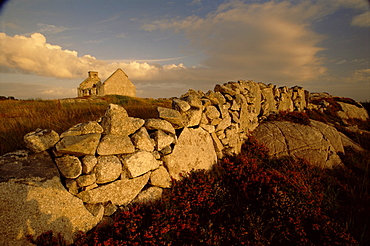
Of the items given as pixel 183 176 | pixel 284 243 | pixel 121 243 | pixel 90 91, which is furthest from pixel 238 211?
pixel 90 91

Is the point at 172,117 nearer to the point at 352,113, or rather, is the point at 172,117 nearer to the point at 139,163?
the point at 139,163

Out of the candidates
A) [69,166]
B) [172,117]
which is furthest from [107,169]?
[172,117]

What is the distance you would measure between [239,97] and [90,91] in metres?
31.6

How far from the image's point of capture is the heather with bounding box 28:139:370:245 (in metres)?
3.33

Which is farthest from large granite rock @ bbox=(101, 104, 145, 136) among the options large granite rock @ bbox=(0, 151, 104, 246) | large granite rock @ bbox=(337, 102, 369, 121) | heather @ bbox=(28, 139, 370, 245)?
large granite rock @ bbox=(337, 102, 369, 121)

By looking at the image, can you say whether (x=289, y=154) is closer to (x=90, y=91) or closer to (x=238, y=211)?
(x=238, y=211)

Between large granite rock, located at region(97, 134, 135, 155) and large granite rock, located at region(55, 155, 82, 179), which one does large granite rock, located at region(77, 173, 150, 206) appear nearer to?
large granite rock, located at region(55, 155, 82, 179)

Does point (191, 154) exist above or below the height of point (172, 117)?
below

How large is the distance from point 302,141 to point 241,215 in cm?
549

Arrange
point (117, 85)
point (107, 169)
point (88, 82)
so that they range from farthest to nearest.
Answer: point (88, 82) < point (117, 85) < point (107, 169)

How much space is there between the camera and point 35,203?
2.90 metres

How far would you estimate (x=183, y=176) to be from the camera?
4.79m

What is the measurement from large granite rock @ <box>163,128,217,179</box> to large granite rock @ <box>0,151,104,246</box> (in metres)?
1.97

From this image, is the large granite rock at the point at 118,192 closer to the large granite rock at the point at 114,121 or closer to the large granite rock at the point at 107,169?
the large granite rock at the point at 107,169
